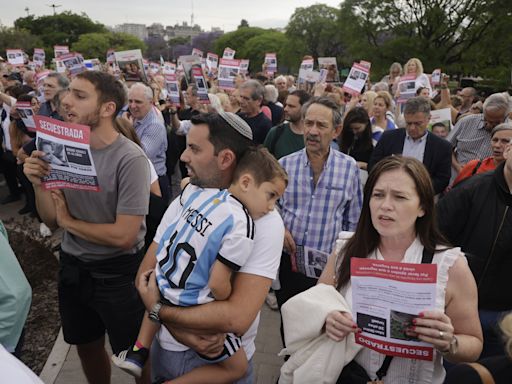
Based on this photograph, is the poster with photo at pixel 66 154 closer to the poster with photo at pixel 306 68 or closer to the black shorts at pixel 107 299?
the black shorts at pixel 107 299

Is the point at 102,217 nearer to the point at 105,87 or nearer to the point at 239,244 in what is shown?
the point at 105,87

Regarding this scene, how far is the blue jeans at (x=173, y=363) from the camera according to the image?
1960 millimetres

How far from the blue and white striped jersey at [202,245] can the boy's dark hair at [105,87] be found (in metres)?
1.05

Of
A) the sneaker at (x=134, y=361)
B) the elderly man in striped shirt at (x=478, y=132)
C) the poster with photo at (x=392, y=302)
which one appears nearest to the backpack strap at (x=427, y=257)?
the poster with photo at (x=392, y=302)

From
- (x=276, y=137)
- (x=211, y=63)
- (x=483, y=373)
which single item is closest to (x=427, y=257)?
(x=483, y=373)

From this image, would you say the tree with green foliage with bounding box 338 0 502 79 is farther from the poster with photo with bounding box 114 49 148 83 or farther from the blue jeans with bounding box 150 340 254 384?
the blue jeans with bounding box 150 340 254 384

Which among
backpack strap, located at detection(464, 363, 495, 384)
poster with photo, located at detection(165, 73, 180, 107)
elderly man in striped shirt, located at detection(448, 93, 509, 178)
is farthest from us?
poster with photo, located at detection(165, 73, 180, 107)

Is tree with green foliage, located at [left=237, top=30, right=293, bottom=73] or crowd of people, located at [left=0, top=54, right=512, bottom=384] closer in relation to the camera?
crowd of people, located at [left=0, top=54, right=512, bottom=384]

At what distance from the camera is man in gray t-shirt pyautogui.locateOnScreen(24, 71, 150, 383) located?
242cm

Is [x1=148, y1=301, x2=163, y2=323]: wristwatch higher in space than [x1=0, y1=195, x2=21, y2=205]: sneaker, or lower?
higher

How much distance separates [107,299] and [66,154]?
89 centimetres

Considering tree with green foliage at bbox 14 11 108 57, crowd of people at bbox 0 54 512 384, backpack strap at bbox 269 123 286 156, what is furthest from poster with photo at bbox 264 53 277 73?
tree with green foliage at bbox 14 11 108 57

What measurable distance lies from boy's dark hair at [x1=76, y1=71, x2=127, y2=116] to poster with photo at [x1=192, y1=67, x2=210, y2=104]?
14.6 feet

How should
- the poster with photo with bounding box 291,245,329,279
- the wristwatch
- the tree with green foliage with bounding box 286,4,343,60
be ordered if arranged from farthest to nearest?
the tree with green foliage with bounding box 286,4,343,60
the poster with photo with bounding box 291,245,329,279
the wristwatch
